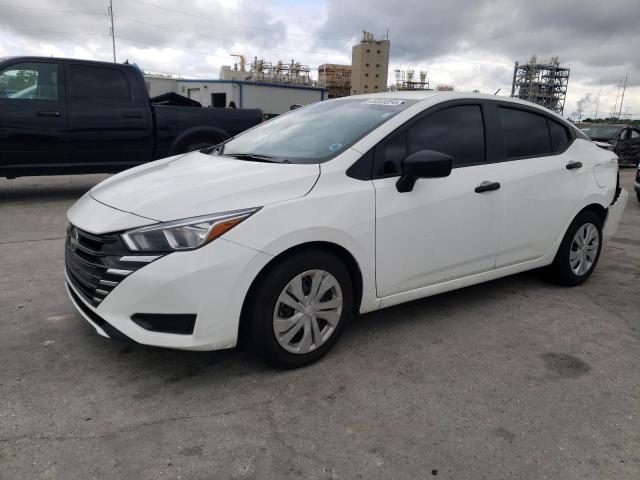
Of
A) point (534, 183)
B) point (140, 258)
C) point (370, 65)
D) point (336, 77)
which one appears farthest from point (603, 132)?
point (336, 77)

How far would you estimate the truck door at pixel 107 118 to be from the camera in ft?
23.3

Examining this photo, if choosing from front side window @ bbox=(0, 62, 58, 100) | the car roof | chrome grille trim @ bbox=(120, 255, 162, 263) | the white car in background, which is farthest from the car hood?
front side window @ bbox=(0, 62, 58, 100)

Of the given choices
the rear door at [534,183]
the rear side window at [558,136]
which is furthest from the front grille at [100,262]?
the rear side window at [558,136]

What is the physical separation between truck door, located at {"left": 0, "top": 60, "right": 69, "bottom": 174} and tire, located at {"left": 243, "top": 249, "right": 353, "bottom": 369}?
5625 millimetres

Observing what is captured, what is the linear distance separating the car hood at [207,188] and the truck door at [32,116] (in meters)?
4.38

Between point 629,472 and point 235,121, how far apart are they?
23.7 feet

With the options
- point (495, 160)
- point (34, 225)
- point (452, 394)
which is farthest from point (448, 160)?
point (34, 225)

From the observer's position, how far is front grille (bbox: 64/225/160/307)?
8.27ft

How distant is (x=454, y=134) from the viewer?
3.54 metres

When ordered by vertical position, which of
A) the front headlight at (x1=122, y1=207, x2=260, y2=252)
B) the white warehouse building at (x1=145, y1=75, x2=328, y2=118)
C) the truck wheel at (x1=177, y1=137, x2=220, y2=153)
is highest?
the white warehouse building at (x1=145, y1=75, x2=328, y2=118)

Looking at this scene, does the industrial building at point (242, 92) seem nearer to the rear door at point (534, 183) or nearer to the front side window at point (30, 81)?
the front side window at point (30, 81)

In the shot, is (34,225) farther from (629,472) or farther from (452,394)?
(629,472)

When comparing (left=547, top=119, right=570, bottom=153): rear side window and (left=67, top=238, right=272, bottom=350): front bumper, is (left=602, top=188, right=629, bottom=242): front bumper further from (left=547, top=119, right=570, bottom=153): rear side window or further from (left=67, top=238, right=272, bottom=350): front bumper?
(left=67, top=238, right=272, bottom=350): front bumper

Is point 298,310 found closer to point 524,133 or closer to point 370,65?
point 524,133
